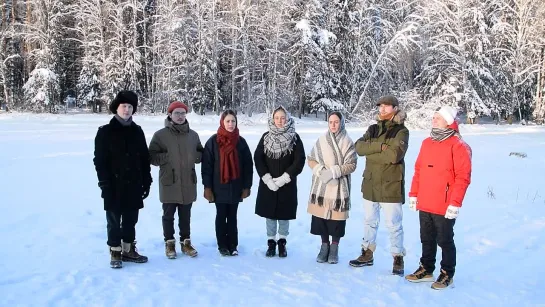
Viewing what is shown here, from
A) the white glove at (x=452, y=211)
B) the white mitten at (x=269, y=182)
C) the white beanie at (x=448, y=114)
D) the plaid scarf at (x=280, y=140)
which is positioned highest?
the white beanie at (x=448, y=114)

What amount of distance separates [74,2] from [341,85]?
23.5 m

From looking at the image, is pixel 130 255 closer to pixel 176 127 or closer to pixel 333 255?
pixel 176 127

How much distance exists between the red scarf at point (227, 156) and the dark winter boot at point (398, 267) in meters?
2.15

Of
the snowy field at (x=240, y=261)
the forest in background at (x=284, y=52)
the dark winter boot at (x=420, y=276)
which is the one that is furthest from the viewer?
the forest in background at (x=284, y=52)

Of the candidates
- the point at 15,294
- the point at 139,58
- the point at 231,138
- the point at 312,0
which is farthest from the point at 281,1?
the point at 15,294

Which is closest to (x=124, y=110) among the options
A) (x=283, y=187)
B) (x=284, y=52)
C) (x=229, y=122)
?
(x=229, y=122)

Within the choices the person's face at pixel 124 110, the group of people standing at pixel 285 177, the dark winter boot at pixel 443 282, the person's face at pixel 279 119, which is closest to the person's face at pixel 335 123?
the group of people standing at pixel 285 177

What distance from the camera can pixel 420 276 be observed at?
16.3 feet

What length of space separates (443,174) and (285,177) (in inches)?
71.8

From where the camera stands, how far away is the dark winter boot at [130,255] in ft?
17.3

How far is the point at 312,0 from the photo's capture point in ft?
114

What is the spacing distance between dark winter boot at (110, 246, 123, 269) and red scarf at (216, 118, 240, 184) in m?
1.44

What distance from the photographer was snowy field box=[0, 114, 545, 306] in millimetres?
4383

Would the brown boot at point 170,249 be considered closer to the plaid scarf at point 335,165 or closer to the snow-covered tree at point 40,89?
the plaid scarf at point 335,165
